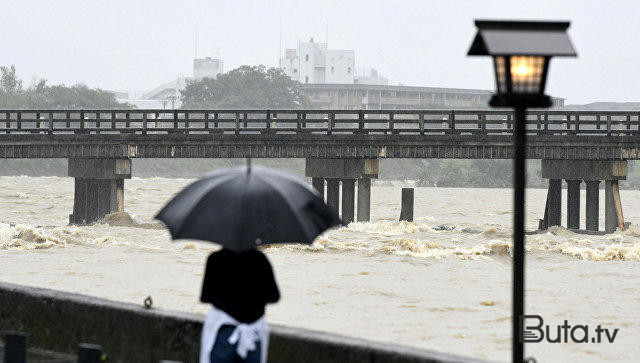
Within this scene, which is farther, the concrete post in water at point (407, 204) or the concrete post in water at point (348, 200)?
the concrete post in water at point (407, 204)

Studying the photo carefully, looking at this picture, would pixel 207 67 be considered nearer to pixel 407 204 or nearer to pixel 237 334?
pixel 407 204

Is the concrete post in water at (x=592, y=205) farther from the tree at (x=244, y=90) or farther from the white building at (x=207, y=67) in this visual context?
the white building at (x=207, y=67)

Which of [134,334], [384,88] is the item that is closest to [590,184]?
[134,334]

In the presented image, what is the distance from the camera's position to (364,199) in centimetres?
3428

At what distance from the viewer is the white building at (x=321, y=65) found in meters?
148

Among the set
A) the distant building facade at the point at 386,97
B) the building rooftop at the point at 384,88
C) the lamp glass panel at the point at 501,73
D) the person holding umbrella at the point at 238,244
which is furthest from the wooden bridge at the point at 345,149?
the building rooftop at the point at 384,88

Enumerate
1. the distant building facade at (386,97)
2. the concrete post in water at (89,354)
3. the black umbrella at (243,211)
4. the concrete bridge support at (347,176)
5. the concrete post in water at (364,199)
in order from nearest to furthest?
the black umbrella at (243,211), the concrete post in water at (89,354), the concrete bridge support at (347,176), the concrete post in water at (364,199), the distant building facade at (386,97)

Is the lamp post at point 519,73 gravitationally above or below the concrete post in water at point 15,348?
above

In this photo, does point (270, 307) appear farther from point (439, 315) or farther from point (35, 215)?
point (35, 215)

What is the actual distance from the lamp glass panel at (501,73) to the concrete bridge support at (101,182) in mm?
27992

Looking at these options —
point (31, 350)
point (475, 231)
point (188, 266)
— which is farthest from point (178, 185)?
point (31, 350)

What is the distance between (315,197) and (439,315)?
→ 12453 millimetres

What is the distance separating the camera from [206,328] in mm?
5543

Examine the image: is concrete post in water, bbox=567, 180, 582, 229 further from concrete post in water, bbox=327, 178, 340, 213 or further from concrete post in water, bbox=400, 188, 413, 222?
concrete post in water, bbox=327, 178, 340, 213
